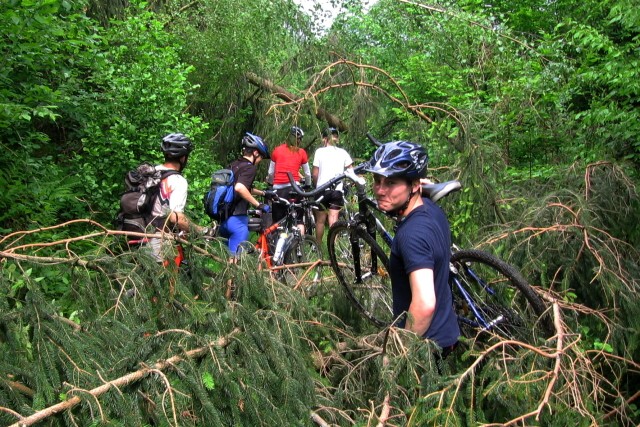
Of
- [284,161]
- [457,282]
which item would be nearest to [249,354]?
[457,282]

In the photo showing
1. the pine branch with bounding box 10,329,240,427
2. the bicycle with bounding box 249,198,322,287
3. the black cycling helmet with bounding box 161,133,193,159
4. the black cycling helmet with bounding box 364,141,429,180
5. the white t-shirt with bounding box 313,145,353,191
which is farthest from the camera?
the white t-shirt with bounding box 313,145,353,191

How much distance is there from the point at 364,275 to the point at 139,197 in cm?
171

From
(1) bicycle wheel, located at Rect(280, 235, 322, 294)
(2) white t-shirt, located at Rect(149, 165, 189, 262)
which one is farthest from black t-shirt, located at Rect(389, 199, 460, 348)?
(2) white t-shirt, located at Rect(149, 165, 189, 262)

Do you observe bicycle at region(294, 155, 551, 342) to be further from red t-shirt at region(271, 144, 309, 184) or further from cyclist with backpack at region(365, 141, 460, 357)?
red t-shirt at region(271, 144, 309, 184)

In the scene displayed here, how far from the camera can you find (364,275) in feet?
13.8

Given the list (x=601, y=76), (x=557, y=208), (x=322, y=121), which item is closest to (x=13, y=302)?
(x=557, y=208)

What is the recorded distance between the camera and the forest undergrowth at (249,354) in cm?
213

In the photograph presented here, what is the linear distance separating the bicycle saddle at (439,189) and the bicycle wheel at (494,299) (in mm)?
328

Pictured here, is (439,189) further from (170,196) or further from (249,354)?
(170,196)

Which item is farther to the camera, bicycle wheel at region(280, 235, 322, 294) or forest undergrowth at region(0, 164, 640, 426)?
bicycle wheel at region(280, 235, 322, 294)

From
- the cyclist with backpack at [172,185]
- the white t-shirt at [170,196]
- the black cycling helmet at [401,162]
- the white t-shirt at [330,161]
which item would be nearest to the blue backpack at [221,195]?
the cyclist with backpack at [172,185]

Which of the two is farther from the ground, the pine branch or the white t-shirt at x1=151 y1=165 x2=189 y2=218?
the white t-shirt at x1=151 y1=165 x2=189 y2=218

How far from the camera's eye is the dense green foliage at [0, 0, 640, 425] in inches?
92.0

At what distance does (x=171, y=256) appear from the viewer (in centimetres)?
312
